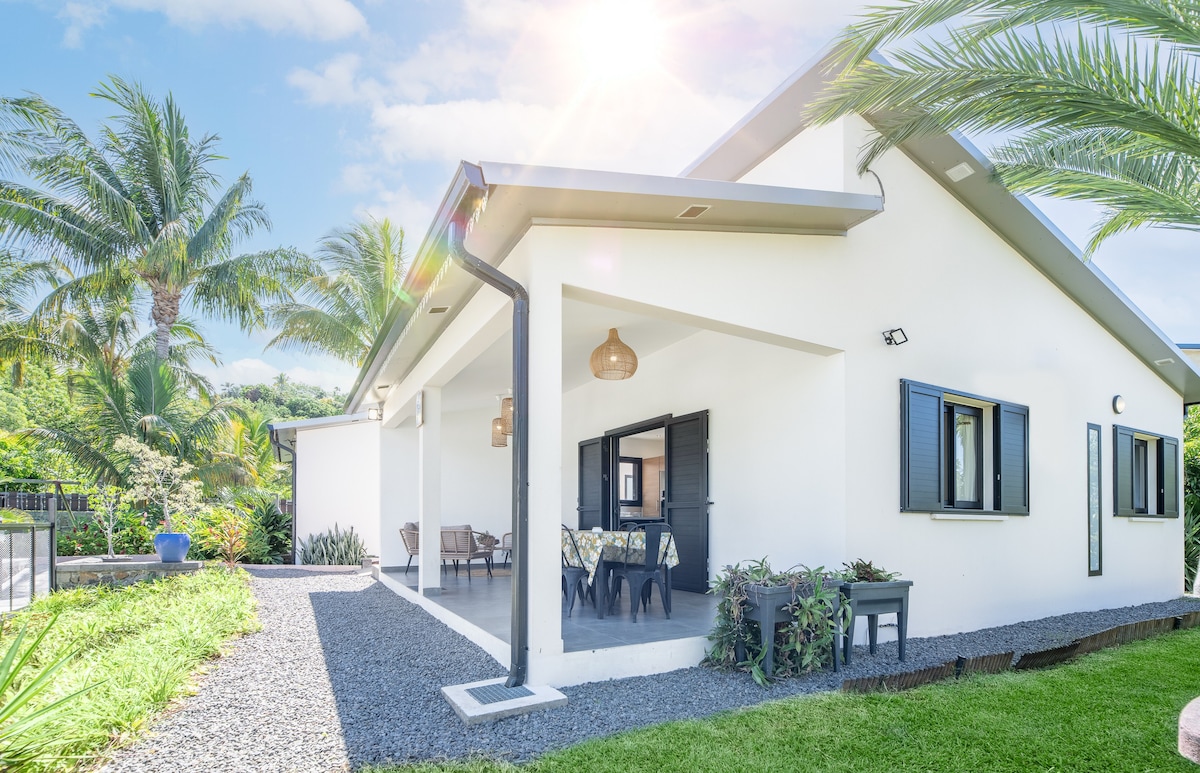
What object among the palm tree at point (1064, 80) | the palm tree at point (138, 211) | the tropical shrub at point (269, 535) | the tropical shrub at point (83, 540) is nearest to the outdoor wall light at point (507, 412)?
the palm tree at point (1064, 80)

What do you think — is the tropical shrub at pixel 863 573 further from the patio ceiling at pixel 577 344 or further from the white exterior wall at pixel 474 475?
the white exterior wall at pixel 474 475

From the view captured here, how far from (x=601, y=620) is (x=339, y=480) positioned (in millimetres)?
10635

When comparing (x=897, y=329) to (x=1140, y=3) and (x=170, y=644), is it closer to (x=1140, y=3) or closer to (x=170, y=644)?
(x=1140, y=3)

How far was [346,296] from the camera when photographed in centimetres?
1956

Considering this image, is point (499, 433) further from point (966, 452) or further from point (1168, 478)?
point (1168, 478)

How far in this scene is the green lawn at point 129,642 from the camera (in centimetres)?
399

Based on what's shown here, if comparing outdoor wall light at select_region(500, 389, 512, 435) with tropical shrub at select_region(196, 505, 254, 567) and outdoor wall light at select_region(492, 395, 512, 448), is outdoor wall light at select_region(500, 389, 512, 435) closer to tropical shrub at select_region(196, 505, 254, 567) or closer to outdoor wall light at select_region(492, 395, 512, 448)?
outdoor wall light at select_region(492, 395, 512, 448)

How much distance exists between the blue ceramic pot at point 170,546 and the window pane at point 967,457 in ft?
36.7

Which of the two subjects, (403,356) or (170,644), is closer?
(170,644)

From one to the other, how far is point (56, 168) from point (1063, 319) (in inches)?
781

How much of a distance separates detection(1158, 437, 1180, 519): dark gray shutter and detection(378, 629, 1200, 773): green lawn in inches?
299

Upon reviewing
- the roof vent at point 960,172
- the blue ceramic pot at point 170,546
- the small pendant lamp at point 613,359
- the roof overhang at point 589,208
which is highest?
the roof vent at point 960,172

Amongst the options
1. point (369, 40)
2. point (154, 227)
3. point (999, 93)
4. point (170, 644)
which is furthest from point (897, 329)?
point (154, 227)

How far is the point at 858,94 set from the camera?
17.4 ft
